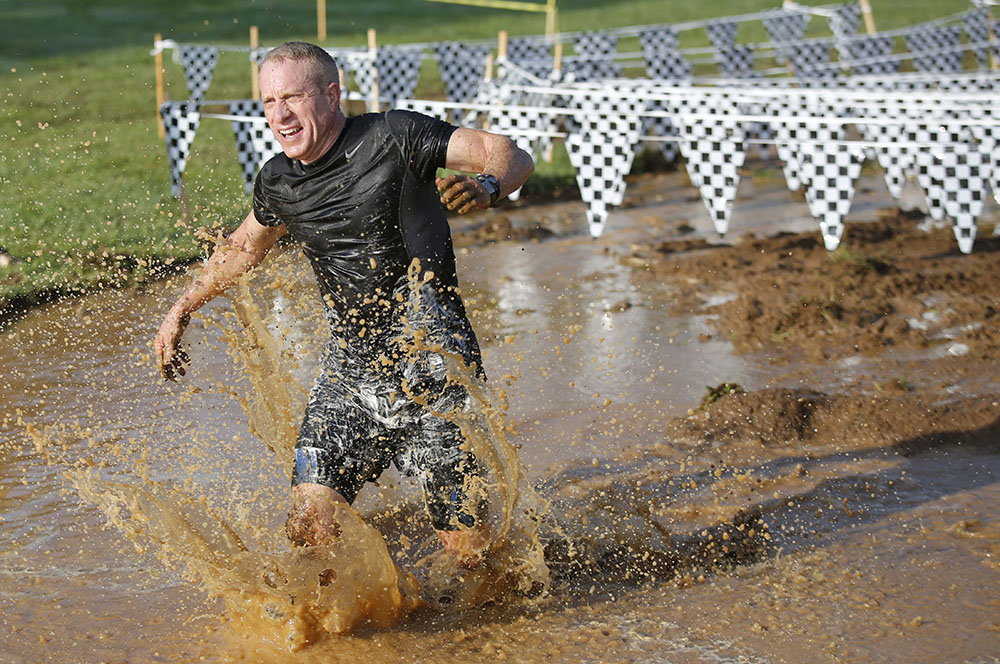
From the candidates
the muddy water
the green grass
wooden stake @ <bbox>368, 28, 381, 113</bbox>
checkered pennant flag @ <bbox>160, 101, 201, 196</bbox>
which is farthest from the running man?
wooden stake @ <bbox>368, 28, 381, 113</bbox>

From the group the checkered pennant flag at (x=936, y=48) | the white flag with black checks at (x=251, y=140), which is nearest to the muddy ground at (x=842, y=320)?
the white flag with black checks at (x=251, y=140)

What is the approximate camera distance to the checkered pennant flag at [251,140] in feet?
33.2

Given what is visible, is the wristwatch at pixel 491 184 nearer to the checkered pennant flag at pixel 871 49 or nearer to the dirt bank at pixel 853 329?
the dirt bank at pixel 853 329

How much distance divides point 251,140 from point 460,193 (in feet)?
23.9

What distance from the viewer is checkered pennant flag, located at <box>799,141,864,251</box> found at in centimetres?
906

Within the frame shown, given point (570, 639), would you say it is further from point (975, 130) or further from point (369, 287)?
point (975, 130)

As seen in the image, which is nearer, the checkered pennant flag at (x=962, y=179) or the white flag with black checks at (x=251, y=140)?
the checkered pennant flag at (x=962, y=179)

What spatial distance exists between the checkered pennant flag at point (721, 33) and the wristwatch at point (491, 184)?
14357 mm

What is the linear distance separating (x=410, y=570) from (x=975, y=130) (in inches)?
275

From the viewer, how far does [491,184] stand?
3756 mm

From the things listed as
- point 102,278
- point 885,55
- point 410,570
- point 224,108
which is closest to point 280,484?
point 410,570

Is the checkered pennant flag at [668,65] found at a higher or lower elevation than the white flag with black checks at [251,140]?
higher

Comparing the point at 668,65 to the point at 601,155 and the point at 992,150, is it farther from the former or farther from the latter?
the point at 992,150

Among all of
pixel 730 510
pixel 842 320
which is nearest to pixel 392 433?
pixel 730 510
